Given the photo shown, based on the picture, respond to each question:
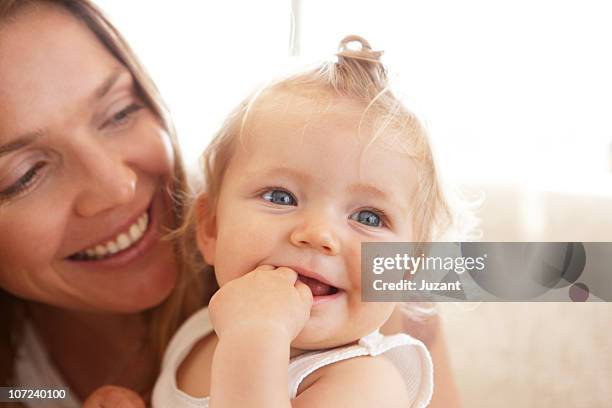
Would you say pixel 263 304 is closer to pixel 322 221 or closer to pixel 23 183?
pixel 322 221

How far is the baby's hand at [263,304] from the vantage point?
0.60 metres

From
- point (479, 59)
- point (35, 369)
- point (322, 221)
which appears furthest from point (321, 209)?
point (35, 369)

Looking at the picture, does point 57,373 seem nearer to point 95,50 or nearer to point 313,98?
point 95,50

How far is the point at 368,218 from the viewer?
68cm

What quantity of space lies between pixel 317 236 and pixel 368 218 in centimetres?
7

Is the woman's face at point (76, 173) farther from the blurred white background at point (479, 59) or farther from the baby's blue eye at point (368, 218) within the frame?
Result: the baby's blue eye at point (368, 218)

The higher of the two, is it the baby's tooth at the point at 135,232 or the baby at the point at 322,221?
the baby at the point at 322,221

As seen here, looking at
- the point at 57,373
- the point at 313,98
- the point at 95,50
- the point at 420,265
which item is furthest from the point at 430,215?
the point at 57,373

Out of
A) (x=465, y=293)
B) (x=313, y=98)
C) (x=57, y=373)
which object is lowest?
(x=57, y=373)

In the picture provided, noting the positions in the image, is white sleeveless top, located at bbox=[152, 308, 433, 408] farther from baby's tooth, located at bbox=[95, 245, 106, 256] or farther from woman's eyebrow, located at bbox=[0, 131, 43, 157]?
woman's eyebrow, located at bbox=[0, 131, 43, 157]

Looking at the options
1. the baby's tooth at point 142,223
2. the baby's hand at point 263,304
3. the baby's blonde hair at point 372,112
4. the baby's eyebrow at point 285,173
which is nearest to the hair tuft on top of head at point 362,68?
the baby's blonde hair at point 372,112

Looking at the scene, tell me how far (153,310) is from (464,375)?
450 millimetres

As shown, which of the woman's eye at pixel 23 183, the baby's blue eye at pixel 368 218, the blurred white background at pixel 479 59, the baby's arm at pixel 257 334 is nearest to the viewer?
the baby's arm at pixel 257 334

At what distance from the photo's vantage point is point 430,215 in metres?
0.73
